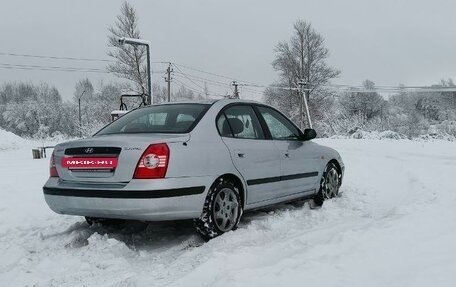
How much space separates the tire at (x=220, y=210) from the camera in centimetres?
446

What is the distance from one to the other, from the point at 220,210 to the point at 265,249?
767 millimetres

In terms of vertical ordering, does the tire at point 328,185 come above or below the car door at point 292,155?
below

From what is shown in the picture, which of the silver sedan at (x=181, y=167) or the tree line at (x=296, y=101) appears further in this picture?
the tree line at (x=296, y=101)

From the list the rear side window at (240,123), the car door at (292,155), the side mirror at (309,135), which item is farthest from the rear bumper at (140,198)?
the side mirror at (309,135)

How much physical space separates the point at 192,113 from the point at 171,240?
1323mm

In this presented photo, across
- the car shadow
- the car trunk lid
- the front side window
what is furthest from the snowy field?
the front side window

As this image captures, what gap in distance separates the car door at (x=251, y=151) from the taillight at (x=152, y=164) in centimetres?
86

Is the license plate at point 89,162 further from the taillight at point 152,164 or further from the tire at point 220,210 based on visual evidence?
the tire at point 220,210

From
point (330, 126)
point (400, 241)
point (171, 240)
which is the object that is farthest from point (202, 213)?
point (330, 126)

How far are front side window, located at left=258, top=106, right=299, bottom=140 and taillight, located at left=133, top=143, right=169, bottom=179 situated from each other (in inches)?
73.4

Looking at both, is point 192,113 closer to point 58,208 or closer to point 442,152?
point 58,208

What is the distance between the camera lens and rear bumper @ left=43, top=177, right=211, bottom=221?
4.08 metres

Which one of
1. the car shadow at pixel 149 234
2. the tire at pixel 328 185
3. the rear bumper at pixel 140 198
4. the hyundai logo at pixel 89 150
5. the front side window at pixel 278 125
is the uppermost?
the front side window at pixel 278 125

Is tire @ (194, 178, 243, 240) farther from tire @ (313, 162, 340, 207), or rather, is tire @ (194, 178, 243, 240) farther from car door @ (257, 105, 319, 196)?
tire @ (313, 162, 340, 207)
